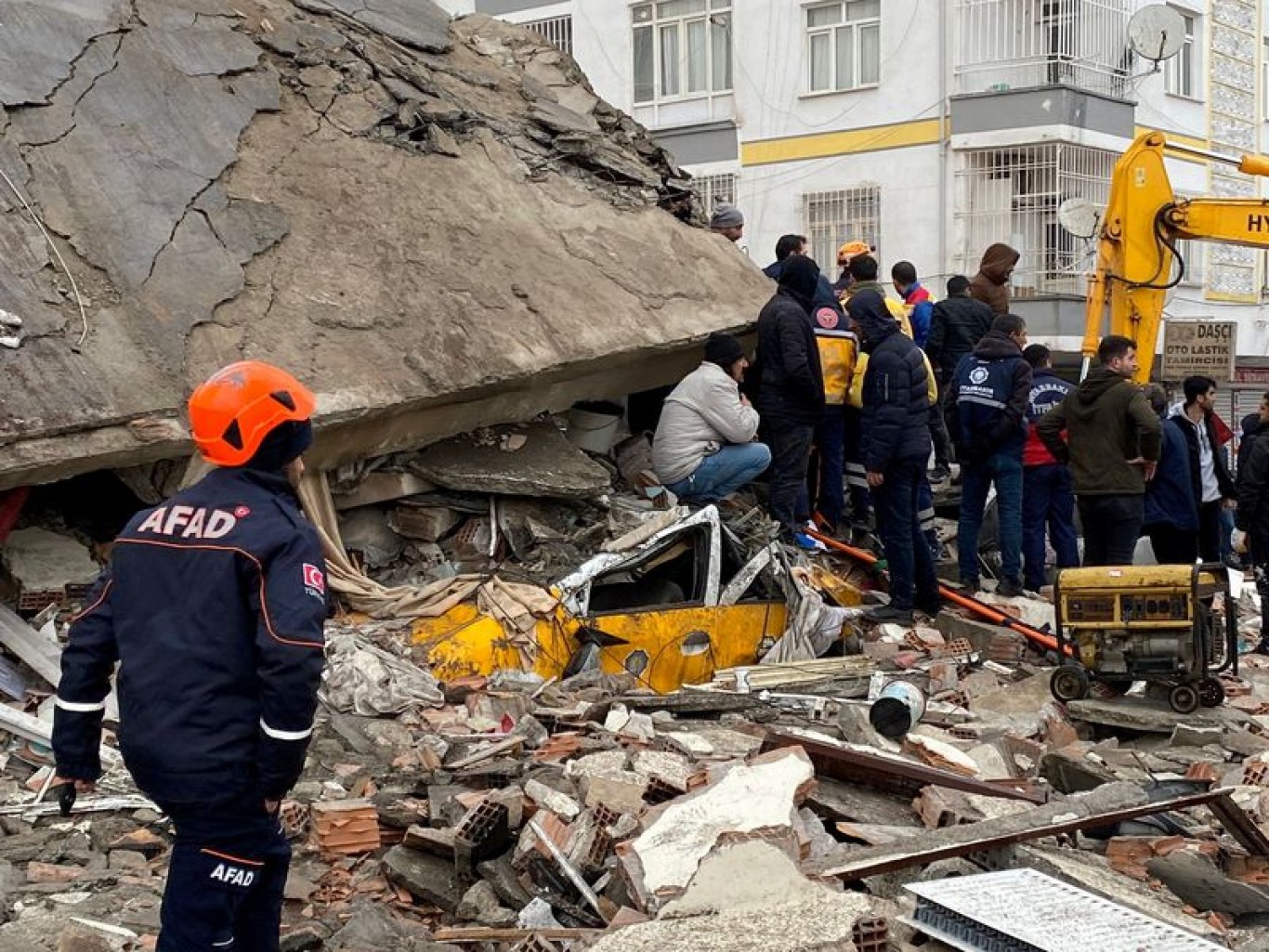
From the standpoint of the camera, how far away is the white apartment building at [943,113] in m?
22.3

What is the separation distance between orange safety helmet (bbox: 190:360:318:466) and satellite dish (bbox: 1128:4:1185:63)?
792 inches

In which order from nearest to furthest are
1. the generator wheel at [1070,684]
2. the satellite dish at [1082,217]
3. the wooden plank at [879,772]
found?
the wooden plank at [879,772]
the generator wheel at [1070,684]
the satellite dish at [1082,217]

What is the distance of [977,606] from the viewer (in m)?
9.44

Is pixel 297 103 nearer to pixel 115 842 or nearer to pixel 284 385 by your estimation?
pixel 115 842

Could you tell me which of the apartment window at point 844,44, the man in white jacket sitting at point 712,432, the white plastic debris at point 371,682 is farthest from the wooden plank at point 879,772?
the apartment window at point 844,44

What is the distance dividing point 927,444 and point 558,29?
19.2 meters

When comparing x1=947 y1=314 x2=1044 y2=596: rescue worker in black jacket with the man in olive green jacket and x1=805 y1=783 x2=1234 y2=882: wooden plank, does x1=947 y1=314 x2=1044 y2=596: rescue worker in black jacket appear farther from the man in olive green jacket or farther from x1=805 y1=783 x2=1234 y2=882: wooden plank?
x1=805 y1=783 x2=1234 y2=882: wooden plank

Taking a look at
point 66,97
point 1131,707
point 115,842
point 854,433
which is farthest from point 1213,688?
point 66,97

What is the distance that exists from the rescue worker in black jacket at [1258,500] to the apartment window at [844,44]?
14.9 meters

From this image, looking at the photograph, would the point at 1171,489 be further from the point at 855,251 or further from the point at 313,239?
the point at 313,239

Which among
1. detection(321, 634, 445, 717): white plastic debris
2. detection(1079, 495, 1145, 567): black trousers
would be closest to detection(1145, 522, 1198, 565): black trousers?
detection(1079, 495, 1145, 567): black trousers

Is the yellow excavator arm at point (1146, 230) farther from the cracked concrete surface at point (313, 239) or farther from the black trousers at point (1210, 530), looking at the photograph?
the cracked concrete surface at point (313, 239)

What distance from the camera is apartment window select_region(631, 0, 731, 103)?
81.3ft

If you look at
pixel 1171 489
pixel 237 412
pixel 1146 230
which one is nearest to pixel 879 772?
pixel 237 412
